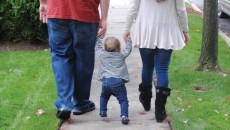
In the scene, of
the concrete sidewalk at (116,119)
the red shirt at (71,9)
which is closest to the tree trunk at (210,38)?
the concrete sidewalk at (116,119)

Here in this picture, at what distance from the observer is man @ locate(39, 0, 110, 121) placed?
15.9 feet

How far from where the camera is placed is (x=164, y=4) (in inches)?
193

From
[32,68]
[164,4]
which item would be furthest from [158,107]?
[32,68]

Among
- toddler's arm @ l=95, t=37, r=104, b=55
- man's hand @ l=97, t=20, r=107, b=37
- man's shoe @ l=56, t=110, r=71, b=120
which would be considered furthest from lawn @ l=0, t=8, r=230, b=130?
man's hand @ l=97, t=20, r=107, b=37

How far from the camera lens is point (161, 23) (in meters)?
4.91

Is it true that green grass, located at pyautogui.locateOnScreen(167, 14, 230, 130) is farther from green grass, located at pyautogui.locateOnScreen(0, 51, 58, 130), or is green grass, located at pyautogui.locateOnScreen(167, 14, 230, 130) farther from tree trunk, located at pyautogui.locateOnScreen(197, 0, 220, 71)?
green grass, located at pyautogui.locateOnScreen(0, 51, 58, 130)

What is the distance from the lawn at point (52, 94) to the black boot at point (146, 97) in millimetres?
270

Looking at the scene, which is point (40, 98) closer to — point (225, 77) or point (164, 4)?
point (164, 4)

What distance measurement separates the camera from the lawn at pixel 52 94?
5.23m

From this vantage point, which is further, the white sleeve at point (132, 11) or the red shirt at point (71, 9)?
the white sleeve at point (132, 11)

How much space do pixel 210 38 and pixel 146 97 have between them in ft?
8.22

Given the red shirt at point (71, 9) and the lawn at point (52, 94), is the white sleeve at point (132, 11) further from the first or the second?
the lawn at point (52, 94)

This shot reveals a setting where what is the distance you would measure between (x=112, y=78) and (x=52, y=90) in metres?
1.71

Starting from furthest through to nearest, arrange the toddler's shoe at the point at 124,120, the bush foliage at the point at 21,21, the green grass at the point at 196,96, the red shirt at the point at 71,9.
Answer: the bush foliage at the point at 21,21 → the green grass at the point at 196,96 → the toddler's shoe at the point at 124,120 → the red shirt at the point at 71,9
